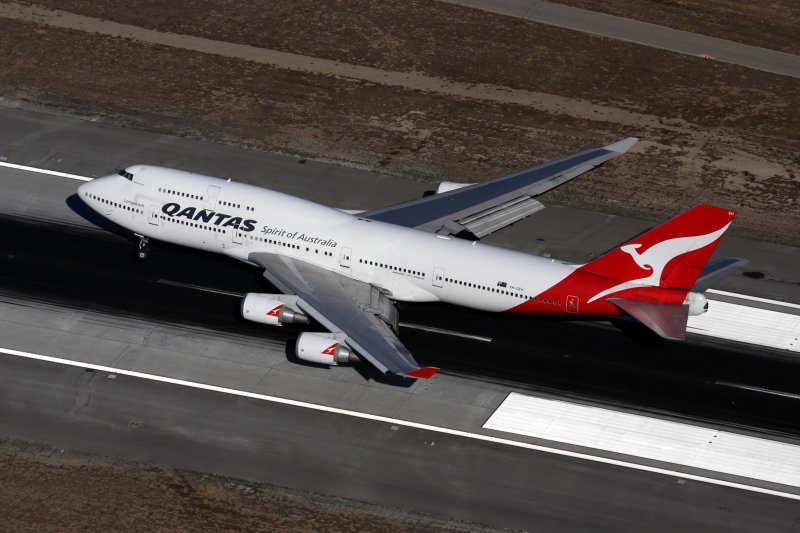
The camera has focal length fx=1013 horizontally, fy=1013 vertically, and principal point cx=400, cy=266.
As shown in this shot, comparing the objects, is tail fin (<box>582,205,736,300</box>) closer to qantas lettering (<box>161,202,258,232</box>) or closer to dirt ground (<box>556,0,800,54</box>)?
qantas lettering (<box>161,202,258,232</box>)

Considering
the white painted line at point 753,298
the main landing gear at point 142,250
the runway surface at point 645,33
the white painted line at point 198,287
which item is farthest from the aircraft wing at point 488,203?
the runway surface at point 645,33

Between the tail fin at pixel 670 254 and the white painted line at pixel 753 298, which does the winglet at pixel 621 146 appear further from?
the tail fin at pixel 670 254

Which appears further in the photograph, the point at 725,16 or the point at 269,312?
the point at 725,16

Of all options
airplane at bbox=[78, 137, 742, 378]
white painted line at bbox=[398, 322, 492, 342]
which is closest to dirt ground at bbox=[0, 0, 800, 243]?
airplane at bbox=[78, 137, 742, 378]

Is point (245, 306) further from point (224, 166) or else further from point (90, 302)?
point (224, 166)

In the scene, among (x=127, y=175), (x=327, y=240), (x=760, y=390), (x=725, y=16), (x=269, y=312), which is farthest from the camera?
(x=725, y=16)

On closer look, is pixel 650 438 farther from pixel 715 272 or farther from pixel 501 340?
pixel 715 272

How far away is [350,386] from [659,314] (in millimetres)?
15769

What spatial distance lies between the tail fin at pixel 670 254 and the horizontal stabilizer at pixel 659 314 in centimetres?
92

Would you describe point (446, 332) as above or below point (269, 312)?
below

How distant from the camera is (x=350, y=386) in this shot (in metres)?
50.0

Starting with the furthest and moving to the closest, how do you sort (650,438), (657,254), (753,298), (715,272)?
1. (753,298)
2. (715,272)
3. (657,254)
4. (650,438)

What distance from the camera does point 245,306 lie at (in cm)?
5131

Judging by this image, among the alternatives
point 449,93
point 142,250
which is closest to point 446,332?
point 142,250
